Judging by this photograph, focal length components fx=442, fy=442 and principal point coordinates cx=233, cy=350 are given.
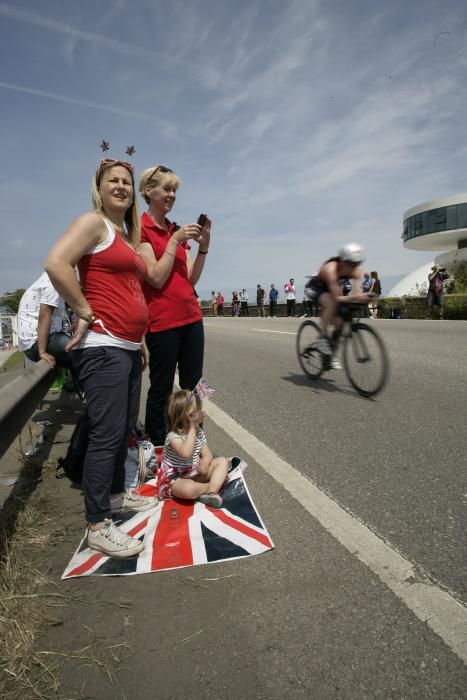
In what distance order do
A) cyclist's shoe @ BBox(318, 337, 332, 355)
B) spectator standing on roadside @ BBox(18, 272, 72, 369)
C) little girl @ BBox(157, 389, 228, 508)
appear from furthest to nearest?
cyclist's shoe @ BBox(318, 337, 332, 355)
spectator standing on roadside @ BBox(18, 272, 72, 369)
little girl @ BBox(157, 389, 228, 508)

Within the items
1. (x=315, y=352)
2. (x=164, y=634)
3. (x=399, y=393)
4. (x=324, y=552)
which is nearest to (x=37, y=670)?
(x=164, y=634)

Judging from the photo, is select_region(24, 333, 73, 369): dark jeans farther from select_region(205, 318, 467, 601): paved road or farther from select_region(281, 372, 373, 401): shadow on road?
select_region(281, 372, 373, 401): shadow on road

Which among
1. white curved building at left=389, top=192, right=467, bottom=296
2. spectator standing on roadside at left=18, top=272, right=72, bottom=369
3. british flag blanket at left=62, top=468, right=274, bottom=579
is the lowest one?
british flag blanket at left=62, top=468, right=274, bottom=579

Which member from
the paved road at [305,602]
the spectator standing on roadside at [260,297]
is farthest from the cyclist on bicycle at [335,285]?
the spectator standing on roadside at [260,297]

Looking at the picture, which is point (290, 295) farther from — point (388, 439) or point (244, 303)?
point (388, 439)

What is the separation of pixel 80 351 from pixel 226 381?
4.35m

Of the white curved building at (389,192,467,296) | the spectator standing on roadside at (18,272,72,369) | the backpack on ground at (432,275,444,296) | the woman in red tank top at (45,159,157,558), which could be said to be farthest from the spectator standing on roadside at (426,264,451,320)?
the white curved building at (389,192,467,296)

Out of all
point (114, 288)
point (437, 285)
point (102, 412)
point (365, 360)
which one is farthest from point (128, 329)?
point (437, 285)

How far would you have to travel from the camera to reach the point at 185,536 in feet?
8.07

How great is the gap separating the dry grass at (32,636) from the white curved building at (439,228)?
65321 mm

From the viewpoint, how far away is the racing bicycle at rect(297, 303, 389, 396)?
501cm

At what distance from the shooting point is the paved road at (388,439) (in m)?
2.27

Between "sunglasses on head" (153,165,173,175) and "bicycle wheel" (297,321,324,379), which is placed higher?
"sunglasses on head" (153,165,173,175)

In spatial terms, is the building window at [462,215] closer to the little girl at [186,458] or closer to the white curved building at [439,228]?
the white curved building at [439,228]
